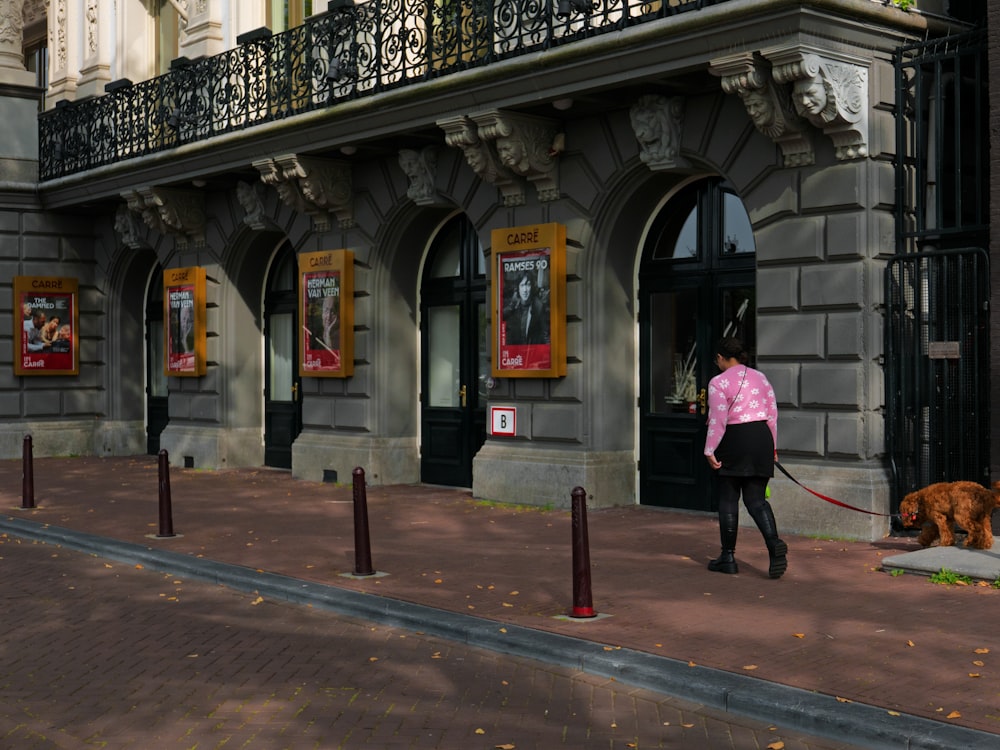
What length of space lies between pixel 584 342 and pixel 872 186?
4039 mm

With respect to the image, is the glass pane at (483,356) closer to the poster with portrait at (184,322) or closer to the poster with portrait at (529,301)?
the poster with portrait at (529,301)

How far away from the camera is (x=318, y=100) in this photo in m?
18.2

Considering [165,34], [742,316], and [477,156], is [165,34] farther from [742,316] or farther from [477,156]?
[742,316]

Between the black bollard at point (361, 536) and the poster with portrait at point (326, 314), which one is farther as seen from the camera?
the poster with portrait at point (326, 314)

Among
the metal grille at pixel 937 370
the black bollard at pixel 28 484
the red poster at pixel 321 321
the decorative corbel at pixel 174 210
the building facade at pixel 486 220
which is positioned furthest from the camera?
the decorative corbel at pixel 174 210

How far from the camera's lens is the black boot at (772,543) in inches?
385

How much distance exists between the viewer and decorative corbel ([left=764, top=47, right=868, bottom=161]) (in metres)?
11.8

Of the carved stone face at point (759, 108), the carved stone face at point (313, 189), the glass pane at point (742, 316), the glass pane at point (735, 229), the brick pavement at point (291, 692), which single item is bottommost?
the brick pavement at point (291, 692)

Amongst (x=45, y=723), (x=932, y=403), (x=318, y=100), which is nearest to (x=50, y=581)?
(x=45, y=723)

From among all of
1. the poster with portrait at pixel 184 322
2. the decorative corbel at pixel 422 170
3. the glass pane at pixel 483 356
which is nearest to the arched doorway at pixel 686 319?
the glass pane at pixel 483 356

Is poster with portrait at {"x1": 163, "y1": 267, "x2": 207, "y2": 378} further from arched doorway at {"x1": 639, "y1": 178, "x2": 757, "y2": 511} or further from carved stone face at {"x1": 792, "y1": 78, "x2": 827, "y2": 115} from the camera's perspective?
carved stone face at {"x1": 792, "y1": 78, "x2": 827, "y2": 115}

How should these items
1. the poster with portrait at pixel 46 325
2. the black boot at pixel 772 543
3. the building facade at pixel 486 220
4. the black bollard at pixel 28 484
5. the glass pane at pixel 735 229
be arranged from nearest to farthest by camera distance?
the black boot at pixel 772 543 → the building facade at pixel 486 220 → the glass pane at pixel 735 229 → the black bollard at pixel 28 484 → the poster with portrait at pixel 46 325

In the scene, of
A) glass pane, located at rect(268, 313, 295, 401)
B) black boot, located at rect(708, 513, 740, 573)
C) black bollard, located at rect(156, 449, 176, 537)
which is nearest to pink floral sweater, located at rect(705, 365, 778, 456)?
black boot, located at rect(708, 513, 740, 573)

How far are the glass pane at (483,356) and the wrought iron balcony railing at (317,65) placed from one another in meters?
3.25
